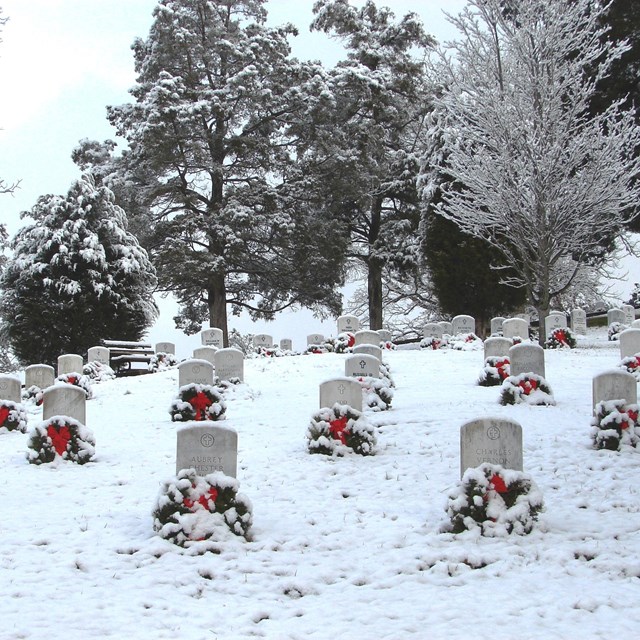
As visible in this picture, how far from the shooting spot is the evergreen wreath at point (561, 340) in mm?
18547

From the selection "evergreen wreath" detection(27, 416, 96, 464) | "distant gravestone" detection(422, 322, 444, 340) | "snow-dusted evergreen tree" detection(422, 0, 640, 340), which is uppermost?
"snow-dusted evergreen tree" detection(422, 0, 640, 340)

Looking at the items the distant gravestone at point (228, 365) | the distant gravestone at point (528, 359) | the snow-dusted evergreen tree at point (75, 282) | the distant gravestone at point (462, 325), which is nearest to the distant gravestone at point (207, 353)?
the distant gravestone at point (228, 365)

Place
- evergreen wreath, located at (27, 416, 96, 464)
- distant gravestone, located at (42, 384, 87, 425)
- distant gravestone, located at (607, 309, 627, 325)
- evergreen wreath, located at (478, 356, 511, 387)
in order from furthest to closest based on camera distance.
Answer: distant gravestone, located at (607, 309, 627, 325) → evergreen wreath, located at (478, 356, 511, 387) → distant gravestone, located at (42, 384, 87, 425) → evergreen wreath, located at (27, 416, 96, 464)

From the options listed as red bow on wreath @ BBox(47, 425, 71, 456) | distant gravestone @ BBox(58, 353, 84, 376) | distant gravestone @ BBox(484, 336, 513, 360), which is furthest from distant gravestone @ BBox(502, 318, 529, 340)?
red bow on wreath @ BBox(47, 425, 71, 456)

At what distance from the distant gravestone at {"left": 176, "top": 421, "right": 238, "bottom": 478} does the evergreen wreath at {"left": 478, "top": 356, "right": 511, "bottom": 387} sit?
24.2 ft

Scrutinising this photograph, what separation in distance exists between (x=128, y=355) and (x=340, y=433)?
43.9 feet

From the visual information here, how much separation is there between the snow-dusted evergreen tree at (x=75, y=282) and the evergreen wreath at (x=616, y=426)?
1558cm

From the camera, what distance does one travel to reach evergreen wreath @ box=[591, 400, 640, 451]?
8648mm

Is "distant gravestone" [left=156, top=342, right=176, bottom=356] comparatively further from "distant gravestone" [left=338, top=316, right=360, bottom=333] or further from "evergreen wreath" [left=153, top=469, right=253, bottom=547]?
"evergreen wreath" [left=153, top=469, right=253, bottom=547]

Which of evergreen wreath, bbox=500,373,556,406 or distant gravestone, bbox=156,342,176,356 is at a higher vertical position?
distant gravestone, bbox=156,342,176,356

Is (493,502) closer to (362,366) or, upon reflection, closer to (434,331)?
(362,366)

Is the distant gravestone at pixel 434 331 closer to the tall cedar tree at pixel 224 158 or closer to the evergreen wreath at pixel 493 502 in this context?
the tall cedar tree at pixel 224 158

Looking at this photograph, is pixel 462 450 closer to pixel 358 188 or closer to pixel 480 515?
pixel 480 515

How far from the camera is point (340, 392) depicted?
9688 mm
